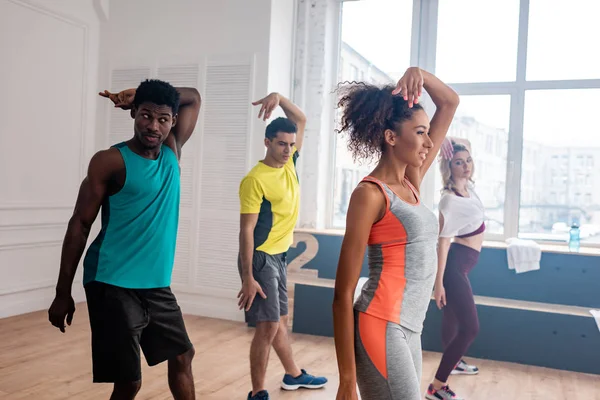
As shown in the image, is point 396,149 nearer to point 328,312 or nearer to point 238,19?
point 328,312

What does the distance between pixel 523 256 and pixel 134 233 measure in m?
2.92

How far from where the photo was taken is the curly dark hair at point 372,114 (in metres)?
1.55

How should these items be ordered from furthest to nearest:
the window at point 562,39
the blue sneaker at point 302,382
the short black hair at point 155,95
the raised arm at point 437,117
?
the window at point 562,39 < the blue sneaker at point 302,382 < the short black hair at point 155,95 < the raised arm at point 437,117

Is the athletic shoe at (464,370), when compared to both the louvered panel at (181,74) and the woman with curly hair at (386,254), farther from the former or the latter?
the louvered panel at (181,74)

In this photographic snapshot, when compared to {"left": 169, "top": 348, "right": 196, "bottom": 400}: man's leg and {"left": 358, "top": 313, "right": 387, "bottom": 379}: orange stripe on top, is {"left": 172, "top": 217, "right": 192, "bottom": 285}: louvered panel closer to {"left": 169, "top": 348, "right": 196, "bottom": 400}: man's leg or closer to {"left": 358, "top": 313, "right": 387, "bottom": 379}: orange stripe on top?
{"left": 169, "top": 348, "right": 196, "bottom": 400}: man's leg

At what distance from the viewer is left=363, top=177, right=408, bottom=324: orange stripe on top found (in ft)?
4.67

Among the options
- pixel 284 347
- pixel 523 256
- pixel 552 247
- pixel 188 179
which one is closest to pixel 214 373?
pixel 284 347

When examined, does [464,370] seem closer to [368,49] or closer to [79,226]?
[79,226]

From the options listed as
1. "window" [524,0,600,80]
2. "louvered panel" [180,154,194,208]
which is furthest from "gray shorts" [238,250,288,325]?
"window" [524,0,600,80]

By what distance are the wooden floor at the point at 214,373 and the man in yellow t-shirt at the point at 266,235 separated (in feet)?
1.37

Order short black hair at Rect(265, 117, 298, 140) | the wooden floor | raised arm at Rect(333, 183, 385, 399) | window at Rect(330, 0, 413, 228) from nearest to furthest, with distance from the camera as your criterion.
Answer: raised arm at Rect(333, 183, 385, 399) → short black hair at Rect(265, 117, 298, 140) → the wooden floor → window at Rect(330, 0, 413, 228)

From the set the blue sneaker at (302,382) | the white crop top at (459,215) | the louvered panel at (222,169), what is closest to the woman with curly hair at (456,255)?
the white crop top at (459,215)

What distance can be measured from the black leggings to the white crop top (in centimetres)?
12

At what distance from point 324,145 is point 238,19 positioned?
4.42 ft
